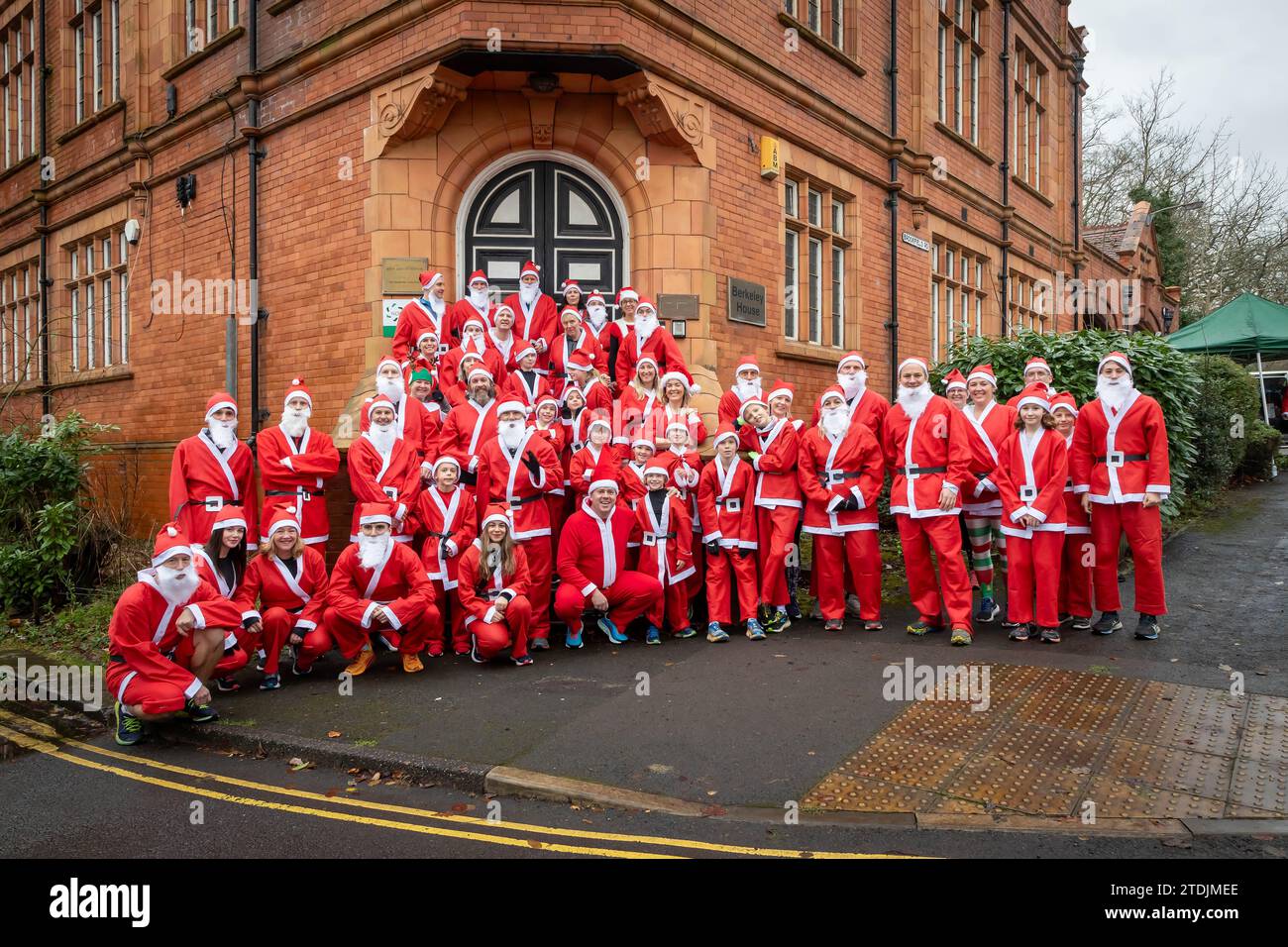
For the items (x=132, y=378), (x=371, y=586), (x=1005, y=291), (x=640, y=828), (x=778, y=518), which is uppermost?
(x=1005, y=291)

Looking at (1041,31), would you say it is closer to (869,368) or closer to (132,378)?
(869,368)

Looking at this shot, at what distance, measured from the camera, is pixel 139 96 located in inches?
540

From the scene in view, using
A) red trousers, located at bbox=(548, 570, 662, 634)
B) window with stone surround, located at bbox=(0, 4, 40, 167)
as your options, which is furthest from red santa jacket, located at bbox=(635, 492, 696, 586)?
window with stone surround, located at bbox=(0, 4, 40, 167)

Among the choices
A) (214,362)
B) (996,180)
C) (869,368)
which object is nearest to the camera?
(214,362)

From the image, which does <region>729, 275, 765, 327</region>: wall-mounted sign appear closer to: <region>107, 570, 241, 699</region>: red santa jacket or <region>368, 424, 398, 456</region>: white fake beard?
<region>368, 424, 398, 456</region>: white fake beard

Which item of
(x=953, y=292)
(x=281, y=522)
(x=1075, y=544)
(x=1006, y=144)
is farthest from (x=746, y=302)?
(x=1006, y=144)

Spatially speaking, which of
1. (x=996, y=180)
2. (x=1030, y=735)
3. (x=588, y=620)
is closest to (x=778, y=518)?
(x=588, y=620)

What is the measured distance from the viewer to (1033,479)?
7012 millimetres

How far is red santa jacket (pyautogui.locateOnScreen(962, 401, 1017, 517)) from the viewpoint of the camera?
7406 mm

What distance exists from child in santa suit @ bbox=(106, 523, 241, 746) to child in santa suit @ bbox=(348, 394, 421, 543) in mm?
1627

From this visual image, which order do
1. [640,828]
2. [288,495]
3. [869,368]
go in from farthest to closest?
[869,368] < [288,495] < [640,828]

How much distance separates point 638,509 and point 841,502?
175 centimetres

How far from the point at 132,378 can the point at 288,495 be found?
28.0 ft

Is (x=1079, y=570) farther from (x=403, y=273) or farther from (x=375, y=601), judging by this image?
(x=403, y=273)
